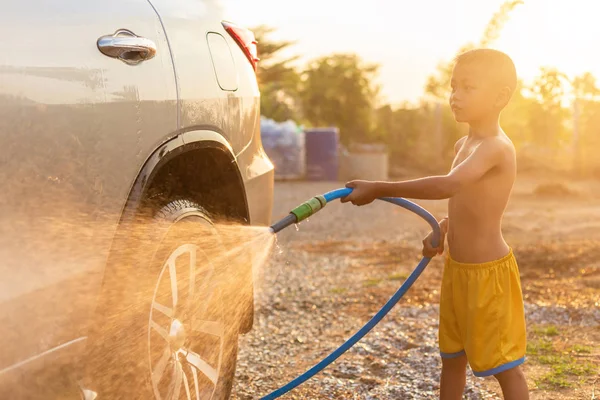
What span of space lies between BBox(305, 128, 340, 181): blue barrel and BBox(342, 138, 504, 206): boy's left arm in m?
15.6

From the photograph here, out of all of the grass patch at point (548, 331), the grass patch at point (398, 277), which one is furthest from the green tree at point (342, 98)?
the grass patch at point (548, 331)

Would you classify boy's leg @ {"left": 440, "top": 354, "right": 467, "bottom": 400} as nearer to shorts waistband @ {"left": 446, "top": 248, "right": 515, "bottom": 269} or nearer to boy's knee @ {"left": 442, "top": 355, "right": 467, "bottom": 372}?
boy's knee @ {"left": 442, "top": 355, "right": 467, "bottom": 372}

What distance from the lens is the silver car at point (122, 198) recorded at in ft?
7.00

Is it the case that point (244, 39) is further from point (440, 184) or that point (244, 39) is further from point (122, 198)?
point (122, 198)

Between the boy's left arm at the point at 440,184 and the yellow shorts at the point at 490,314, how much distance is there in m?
0.34

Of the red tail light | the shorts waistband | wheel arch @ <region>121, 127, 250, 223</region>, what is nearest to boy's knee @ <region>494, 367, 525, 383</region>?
the shorts waistband

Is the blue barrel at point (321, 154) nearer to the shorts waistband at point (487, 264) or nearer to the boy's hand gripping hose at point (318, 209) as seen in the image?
the boy's hand gripping hose at point (318, 209)

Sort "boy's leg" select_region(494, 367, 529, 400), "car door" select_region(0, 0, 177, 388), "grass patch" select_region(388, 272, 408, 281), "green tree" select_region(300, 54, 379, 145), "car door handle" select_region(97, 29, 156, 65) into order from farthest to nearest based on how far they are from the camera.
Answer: "green tree" select_region(300, 54, 379, 145)
"grass patch" select_region(388, 272, 408, 281)
"boy's leg" select_region(494, 367, 529, 400)
"car door handle" select_region(97, 29, 156, 65)
"car door" select_region(0, 0, 177, 388)

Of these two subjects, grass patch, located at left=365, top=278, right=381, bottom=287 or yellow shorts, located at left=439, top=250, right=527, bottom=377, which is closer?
yellow shorts, located at left=439, top=250, right=527, bottom=377

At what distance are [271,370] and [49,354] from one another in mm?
2198

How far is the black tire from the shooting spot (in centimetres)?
250

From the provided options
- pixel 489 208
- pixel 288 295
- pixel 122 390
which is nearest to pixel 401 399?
pixel 489 208

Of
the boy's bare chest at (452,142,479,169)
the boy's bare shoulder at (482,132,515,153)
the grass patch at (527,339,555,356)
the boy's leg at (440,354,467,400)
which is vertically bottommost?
the grass patch at (527,339,555,356)

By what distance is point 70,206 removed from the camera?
7.45 ft
